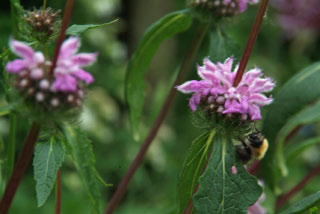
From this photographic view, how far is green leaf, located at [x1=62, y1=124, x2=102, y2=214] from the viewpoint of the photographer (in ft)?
2.61

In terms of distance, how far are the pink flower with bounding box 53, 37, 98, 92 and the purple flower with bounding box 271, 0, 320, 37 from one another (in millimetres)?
2812

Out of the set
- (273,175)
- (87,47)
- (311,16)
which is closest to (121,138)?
(87,47)

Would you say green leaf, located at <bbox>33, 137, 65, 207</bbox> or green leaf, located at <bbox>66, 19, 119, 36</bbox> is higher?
green leaf, located at <bbox>66, 19, 119, 36</bbox>

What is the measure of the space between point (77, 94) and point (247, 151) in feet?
1.24

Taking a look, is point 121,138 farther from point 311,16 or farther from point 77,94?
point 77,94

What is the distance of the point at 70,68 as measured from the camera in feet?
2.47

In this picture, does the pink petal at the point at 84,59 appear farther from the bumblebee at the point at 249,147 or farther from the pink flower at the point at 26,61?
the bumblebee at the point at 249,147

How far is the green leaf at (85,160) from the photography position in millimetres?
795

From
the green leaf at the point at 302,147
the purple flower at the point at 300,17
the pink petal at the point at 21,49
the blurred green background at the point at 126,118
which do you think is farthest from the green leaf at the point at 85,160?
the purple flower at the point at 300,17

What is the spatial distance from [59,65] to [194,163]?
304 millimetres

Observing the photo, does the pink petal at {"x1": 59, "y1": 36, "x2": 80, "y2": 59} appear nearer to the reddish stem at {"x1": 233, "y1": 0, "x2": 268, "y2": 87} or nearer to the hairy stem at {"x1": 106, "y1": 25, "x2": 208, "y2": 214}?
the reddish stem at {"x1": 233, "y1": 0, "x2": 268, "y2": 87}

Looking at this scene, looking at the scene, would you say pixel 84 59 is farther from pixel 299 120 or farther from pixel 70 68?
pixel 299 120

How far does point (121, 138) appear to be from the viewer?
2.91 meters

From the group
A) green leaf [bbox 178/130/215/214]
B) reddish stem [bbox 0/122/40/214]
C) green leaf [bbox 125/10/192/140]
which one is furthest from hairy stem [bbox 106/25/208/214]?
reddish stem [bbox 0/122/40/214]
